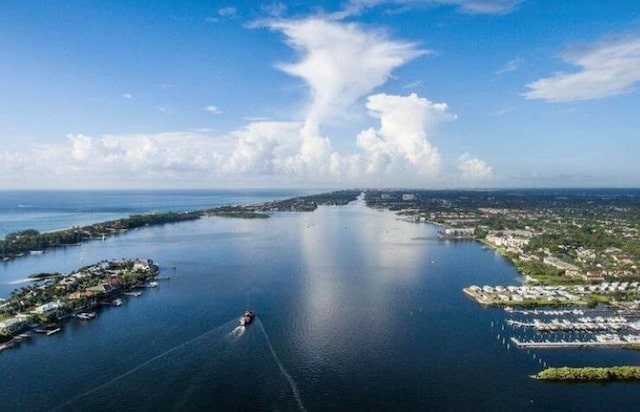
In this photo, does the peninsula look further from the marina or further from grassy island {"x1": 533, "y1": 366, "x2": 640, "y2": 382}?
grassy island {"x1": 533, "y1": 366, "x2": 640, "y2": 382}

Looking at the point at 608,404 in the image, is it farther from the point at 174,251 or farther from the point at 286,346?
the point at 174,251

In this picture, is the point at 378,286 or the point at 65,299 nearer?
the point at 65,299

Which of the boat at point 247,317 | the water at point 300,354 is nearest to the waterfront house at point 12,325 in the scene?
the water at point 300,354

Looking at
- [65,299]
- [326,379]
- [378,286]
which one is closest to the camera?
[326,379]

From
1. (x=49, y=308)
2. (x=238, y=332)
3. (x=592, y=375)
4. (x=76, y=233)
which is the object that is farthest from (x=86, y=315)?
(x=76, y=233)

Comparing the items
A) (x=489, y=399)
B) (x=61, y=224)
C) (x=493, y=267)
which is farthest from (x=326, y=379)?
→ (x=61, y=224)

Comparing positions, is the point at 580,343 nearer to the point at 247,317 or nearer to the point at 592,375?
the point at 592,375

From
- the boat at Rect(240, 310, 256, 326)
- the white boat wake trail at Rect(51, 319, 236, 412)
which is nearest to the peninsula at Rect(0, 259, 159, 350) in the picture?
the white boat wake trail at Rect(51, 319, 236, 412)
